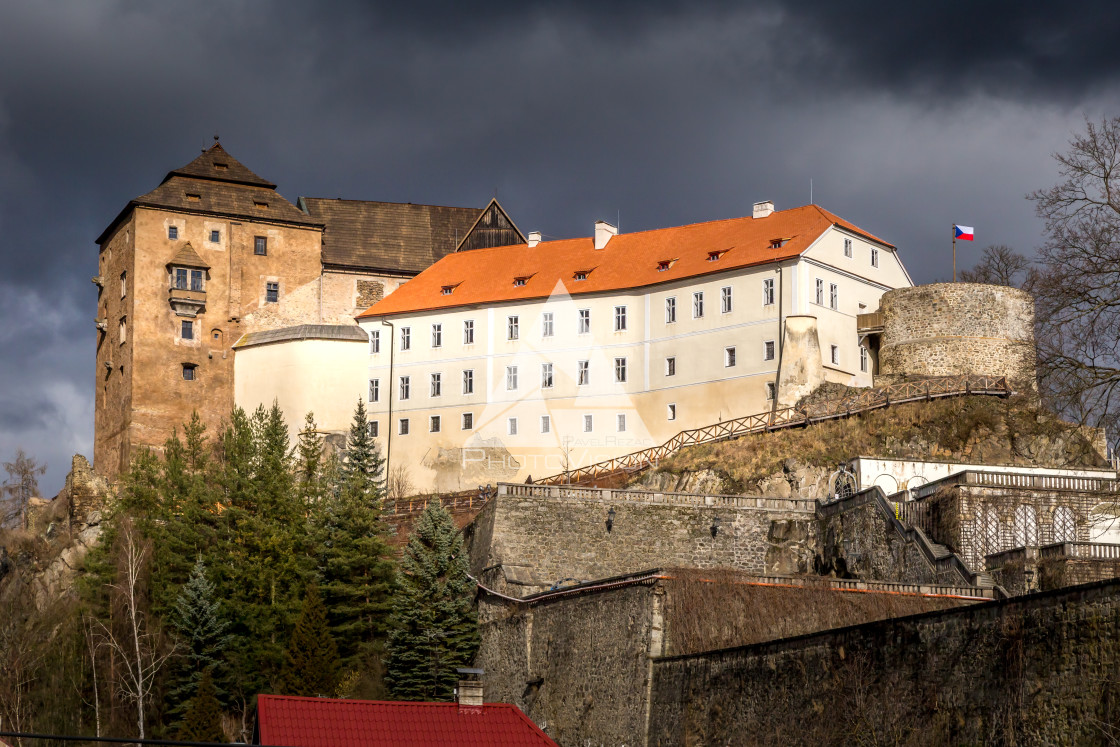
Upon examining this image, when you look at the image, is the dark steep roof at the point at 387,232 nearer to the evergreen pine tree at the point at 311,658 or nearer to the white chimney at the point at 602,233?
the white chimney at the point at 602,233

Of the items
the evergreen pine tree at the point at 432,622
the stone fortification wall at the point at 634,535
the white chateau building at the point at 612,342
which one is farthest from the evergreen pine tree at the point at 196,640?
the white chateau building at the point at 612,342

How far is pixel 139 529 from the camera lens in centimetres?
5491

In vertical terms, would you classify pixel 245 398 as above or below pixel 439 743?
above

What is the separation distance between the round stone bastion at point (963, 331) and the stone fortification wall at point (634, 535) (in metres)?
15.3

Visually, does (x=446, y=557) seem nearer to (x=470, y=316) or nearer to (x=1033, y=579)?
(x=1033, y=579)

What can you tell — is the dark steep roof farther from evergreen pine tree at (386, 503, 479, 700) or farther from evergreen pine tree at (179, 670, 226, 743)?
evergreen pine tree at (179, 670, 226, 743)

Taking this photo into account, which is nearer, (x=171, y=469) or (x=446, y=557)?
(x=446, y=557)

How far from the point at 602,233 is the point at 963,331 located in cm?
1920

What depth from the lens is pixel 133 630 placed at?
162 ft

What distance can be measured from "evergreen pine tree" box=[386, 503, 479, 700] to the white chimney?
2879 centimetres

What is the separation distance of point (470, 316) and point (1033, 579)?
3754 centimetres

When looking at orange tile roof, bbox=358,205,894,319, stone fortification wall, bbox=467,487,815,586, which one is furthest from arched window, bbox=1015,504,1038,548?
orange tile roof, bbox=358,205,894,319

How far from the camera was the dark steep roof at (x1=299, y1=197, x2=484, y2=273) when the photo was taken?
77000 millimetres

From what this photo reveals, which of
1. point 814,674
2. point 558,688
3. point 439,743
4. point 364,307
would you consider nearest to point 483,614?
point 558,688
